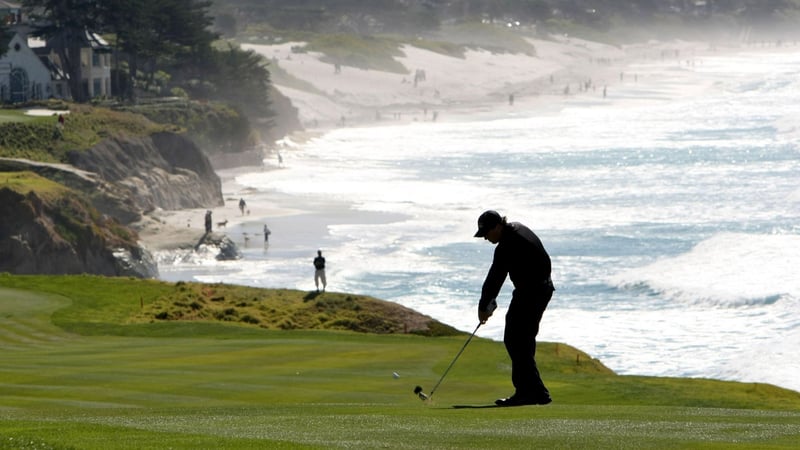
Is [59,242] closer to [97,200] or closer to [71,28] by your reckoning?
[97,200]

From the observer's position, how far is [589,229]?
211 feet

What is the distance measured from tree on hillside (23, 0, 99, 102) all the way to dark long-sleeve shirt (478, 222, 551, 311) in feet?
243

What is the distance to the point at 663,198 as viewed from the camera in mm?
75500

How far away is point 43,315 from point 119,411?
528 inches

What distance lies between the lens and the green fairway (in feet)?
40.6

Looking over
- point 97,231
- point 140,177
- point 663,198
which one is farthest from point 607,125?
point 97,231

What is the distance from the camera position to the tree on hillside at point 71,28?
84938 mm

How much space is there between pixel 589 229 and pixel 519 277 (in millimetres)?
50474

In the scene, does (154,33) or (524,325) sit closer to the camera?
(524,325)

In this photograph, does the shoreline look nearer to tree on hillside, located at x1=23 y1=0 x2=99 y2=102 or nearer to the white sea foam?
tree on hillside, located at x1=23 y1=0 x2=99 y2=102

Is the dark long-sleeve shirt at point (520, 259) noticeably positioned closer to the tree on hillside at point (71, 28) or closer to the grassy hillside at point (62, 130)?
the grassy hillside at point (62, 130)

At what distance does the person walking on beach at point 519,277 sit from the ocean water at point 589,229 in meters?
19.7

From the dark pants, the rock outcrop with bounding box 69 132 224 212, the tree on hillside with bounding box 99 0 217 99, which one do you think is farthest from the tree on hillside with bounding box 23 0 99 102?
the dark pants

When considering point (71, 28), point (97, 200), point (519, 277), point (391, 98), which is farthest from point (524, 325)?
point (391, 98)
